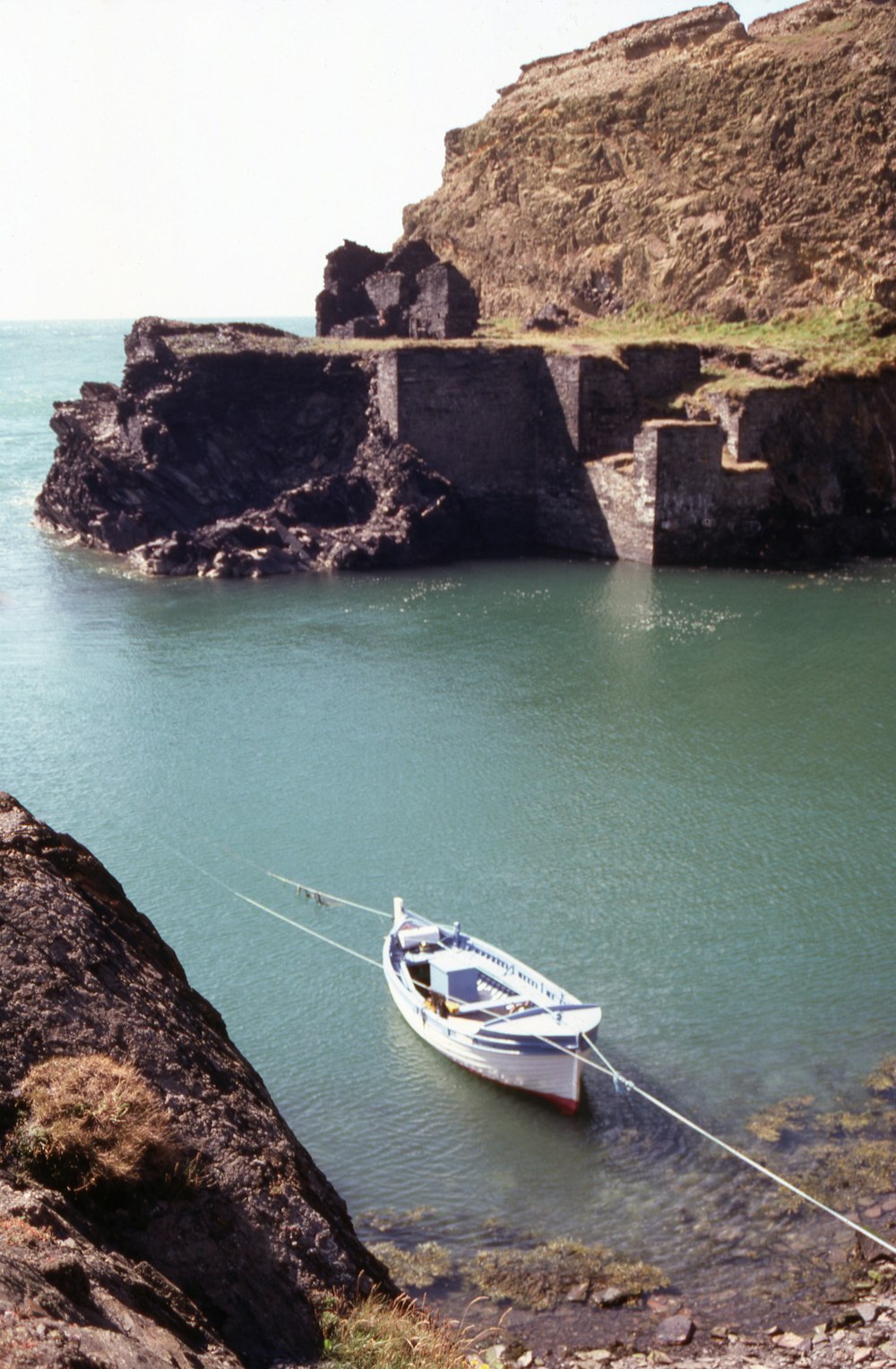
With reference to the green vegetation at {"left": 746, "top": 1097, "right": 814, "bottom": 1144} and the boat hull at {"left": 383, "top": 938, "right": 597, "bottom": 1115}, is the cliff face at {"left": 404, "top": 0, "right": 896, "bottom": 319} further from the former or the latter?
the boat hull at {"left": 383, "top": 938, "right": 597, "bottom": 1115}

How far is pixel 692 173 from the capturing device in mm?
40312

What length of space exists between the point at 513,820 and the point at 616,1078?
6089 mm

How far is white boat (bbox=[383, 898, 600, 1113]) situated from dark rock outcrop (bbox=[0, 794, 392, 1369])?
543 centimetres

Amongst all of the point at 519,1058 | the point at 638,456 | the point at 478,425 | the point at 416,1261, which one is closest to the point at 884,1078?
the point at 519,1058

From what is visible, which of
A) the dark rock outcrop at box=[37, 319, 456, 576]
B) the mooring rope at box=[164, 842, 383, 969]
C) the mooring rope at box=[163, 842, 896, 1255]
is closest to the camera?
the mooring rope at box=[163, 842, 896, 1255]

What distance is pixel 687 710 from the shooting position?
21.5 m

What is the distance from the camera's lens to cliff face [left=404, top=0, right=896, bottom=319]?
117ft

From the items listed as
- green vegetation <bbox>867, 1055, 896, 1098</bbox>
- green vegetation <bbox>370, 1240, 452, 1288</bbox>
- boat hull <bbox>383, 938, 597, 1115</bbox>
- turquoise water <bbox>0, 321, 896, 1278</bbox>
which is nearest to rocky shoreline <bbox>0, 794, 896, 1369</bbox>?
green vegetation <bbox>370, 1240, 452, 1288</bbox>

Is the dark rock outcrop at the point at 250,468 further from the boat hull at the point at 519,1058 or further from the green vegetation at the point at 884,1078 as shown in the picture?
the green vegetation at the point at 884,1078

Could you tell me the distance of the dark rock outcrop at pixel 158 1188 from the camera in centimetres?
454

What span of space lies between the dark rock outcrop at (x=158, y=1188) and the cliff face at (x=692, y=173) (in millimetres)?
33263

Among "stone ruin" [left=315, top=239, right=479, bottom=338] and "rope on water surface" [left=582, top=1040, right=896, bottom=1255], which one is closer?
"rope on water surface" [left=582, top=1040, right=896, bottom=1255]

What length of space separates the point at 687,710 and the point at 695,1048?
979cm

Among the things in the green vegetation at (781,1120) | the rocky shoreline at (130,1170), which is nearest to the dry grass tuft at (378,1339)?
the rocky shoreline at (130,1170)
